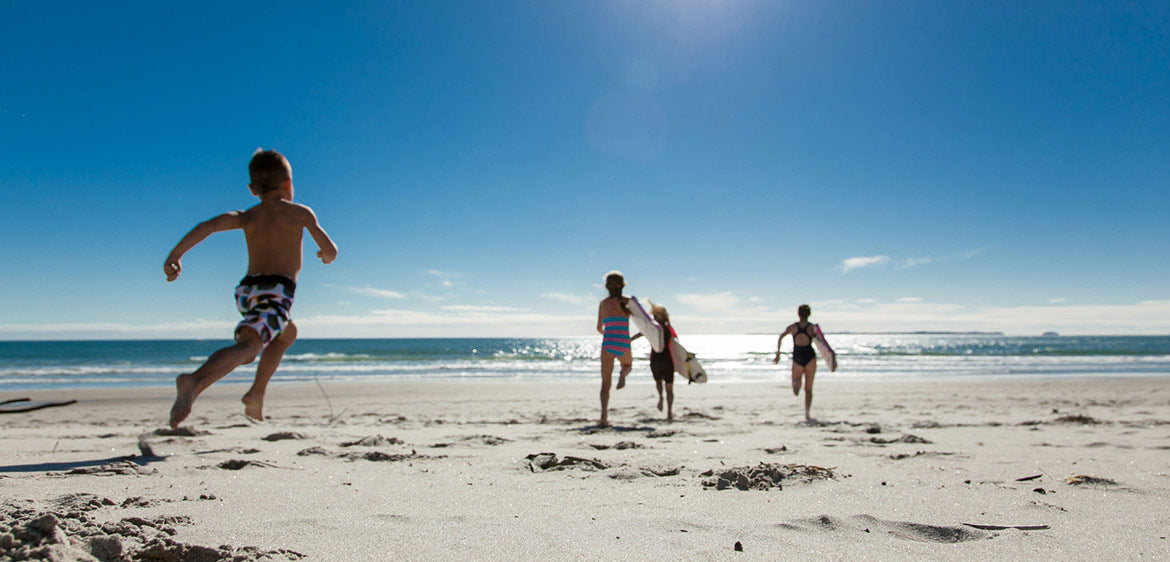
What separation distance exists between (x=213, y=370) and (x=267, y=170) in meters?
1.08

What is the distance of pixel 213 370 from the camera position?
2.88m

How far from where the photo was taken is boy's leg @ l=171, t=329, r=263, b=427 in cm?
285

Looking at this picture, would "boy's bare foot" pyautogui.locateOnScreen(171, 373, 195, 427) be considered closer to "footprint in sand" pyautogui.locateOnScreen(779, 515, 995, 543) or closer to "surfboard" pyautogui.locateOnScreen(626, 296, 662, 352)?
"footprint in sand" pyautogui.locateOnScreen(779, 515, 995, 543)

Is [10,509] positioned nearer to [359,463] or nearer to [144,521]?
[144,521]

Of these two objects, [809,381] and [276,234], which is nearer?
[276,234]

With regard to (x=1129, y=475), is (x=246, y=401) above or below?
above

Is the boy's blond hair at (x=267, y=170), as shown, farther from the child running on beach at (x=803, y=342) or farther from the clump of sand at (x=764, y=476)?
the child running on beach at (x=803, y=342)

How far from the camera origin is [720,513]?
8.88ft

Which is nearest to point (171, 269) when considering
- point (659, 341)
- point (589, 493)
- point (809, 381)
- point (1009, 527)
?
point (589, 493)

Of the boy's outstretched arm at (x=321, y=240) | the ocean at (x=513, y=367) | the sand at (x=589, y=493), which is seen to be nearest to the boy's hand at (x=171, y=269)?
the boy's outstretched arm at (x=321, y=240)

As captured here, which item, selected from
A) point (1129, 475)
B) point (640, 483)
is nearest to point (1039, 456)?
point (1129, 475)

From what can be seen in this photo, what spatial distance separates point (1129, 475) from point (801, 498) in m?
2.24

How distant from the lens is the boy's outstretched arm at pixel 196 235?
10.2 ft

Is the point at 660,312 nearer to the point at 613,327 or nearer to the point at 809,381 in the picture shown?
the point at 613,327
